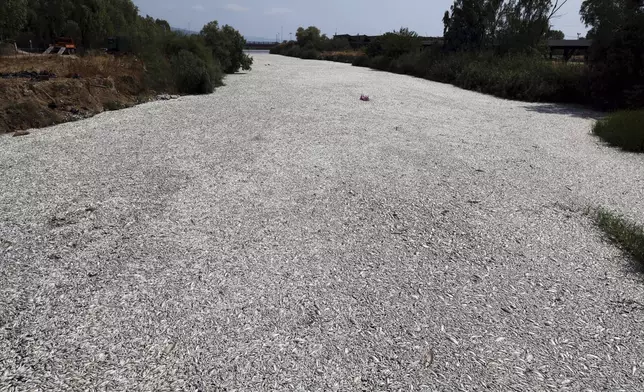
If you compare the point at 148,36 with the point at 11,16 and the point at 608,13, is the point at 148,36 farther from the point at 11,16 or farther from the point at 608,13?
the point at 608,13

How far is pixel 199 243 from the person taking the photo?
4.12 m

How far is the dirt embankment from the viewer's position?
853cm

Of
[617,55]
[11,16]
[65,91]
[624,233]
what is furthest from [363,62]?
[624,233]

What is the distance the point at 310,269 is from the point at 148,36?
1539 centimetres

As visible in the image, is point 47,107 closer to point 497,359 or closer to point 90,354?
point 90,354

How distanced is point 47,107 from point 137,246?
22.6 ft

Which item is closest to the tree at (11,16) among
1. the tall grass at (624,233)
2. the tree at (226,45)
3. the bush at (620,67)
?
the tree at (226,45)

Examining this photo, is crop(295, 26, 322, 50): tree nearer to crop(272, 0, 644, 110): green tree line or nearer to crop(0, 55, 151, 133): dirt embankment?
crop(272, 0, 644, 110): green tree line

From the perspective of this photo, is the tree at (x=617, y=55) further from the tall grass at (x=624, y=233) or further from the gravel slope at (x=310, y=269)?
the tall grass at (x=624, y=233)

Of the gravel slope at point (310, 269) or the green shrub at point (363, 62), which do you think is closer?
the gravel slope at point (310, 269)

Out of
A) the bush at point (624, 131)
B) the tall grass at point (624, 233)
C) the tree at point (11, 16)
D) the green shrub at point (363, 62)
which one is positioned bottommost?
the tall grass at point (624, 233)

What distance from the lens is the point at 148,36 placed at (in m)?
16.2

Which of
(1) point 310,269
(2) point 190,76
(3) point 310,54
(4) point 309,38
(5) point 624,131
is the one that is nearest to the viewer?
(1) point 310,269

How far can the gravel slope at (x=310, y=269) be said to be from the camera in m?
2.64
